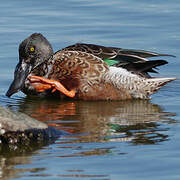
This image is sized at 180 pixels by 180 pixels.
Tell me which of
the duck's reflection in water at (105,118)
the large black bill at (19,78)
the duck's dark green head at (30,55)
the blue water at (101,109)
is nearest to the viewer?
the blue water at (101,109)

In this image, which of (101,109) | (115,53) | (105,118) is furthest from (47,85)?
Result: (105,118)

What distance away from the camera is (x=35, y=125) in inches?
285

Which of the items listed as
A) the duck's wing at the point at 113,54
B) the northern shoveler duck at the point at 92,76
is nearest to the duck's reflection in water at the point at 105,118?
the northern shoveler duck at the point at 92,76

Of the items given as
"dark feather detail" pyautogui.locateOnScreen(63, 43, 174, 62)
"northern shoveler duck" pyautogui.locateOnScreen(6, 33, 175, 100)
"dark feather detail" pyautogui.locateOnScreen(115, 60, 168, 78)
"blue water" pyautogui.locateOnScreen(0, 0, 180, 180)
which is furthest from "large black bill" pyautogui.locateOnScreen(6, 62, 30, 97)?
"dark feather detail" pyautogui.locateOnScreen(115, 60, 168, 78)

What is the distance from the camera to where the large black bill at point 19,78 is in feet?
32.5

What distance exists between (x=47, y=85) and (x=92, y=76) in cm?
69

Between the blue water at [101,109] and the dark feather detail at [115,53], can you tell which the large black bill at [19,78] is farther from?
the dark feather detail at [115,53]

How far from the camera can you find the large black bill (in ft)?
32.5

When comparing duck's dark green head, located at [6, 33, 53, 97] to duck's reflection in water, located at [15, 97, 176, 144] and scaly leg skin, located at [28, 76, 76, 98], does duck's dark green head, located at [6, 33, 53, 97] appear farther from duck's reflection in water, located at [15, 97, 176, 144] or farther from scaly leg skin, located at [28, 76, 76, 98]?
duck's reflection in water, located at [15, 97, 176, 144]

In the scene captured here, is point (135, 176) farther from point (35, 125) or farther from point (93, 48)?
point (93, 48)

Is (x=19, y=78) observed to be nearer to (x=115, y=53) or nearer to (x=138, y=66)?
(x=115, y=53)

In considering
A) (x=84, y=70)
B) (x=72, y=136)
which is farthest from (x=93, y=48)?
(x=72, y=136)

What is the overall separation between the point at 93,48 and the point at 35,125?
10.1 feet

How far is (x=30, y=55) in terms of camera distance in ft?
33.9
